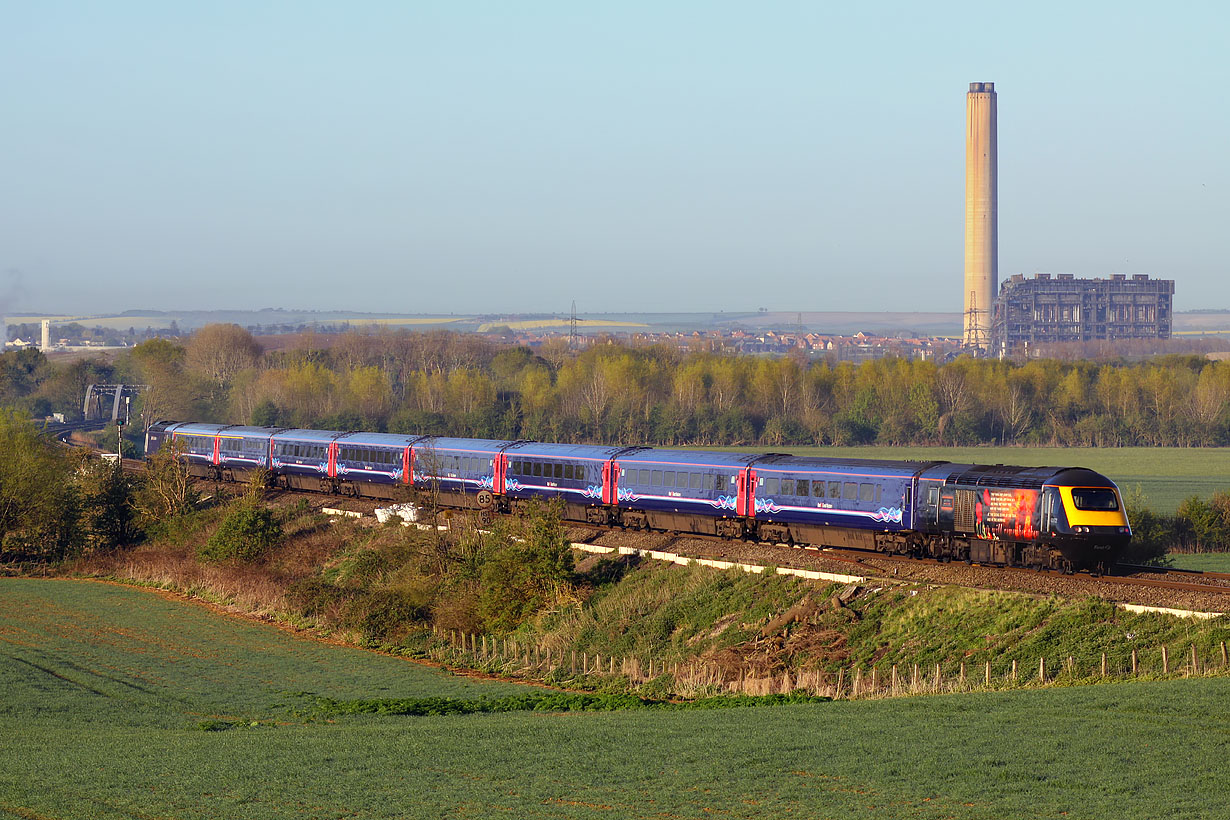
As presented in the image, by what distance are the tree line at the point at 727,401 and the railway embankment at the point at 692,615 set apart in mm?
75450

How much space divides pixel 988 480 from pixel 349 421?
97.2 metres

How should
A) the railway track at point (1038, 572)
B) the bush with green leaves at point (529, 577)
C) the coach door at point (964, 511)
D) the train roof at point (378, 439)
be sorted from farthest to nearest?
the train roof at point (378, 439) < the bush with green leaves at point (529, 577) < the coach door at point (964, 511) < the railway track at point (1038, 572)

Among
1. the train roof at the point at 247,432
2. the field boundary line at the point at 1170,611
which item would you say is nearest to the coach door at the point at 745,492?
the field boundary line at the point at 1170,611

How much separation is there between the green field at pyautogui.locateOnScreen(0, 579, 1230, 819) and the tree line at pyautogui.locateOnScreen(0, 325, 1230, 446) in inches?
3928

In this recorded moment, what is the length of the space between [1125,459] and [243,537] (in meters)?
85.5

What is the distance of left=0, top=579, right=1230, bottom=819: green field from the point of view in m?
18.9

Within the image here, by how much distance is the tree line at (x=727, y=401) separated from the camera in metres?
133

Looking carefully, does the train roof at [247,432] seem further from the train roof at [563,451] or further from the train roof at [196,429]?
the train roof at [563,451]

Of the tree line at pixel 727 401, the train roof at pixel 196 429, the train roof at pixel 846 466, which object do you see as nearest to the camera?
the train roof at pixel 846 466

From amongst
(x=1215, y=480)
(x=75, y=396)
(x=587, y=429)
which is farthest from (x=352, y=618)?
(x=75, y=396)

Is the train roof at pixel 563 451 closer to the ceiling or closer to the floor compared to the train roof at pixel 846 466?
closer to the floor

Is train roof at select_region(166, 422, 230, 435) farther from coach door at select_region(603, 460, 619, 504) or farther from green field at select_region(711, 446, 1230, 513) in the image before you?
green field at select_region(711, 446, 1230, 513)

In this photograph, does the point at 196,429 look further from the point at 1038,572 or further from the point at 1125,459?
the point at 1125,459

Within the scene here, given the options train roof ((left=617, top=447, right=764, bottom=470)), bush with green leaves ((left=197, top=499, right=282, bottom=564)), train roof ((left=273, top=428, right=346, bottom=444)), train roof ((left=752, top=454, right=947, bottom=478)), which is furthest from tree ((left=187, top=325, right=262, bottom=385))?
train roof ((left=752, top=454, right=947, bottom=478))
